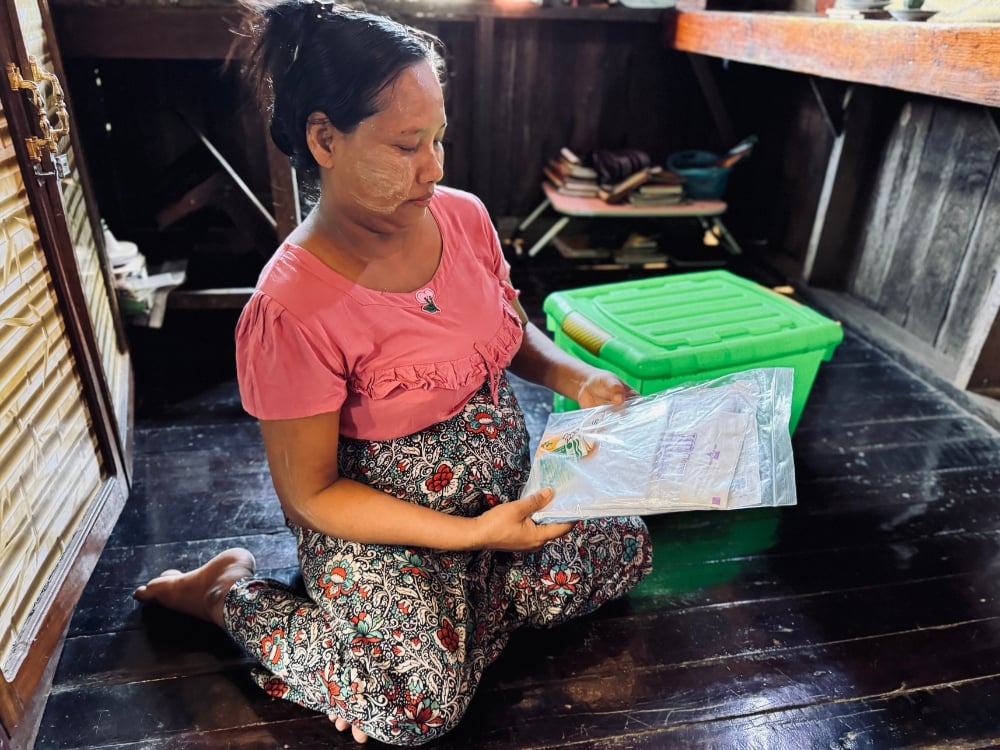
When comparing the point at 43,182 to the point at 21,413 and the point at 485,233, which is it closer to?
the point at 21,413

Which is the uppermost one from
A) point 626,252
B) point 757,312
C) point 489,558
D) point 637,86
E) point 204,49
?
point 204,49

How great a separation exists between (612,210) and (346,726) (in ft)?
7.09

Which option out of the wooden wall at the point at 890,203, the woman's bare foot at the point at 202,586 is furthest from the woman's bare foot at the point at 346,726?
the wooden wall at the point at 890,203

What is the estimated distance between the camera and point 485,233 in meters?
1.24

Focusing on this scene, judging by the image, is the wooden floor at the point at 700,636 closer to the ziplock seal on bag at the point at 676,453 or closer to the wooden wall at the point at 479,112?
the ziplock seal on bag at the point at 676,453

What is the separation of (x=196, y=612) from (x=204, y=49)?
1517 mm

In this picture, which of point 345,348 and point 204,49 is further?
point 204,49

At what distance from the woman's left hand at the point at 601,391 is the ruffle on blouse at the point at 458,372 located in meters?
0.16

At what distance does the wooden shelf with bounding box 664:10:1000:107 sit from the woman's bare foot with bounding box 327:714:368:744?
1482 mm

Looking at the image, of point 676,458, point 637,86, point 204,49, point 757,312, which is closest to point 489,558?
point 676,458

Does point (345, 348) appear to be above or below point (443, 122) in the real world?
below

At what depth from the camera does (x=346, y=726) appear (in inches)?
43.9

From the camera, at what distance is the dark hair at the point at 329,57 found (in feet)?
2.95

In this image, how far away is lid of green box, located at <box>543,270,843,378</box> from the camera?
1520mm
